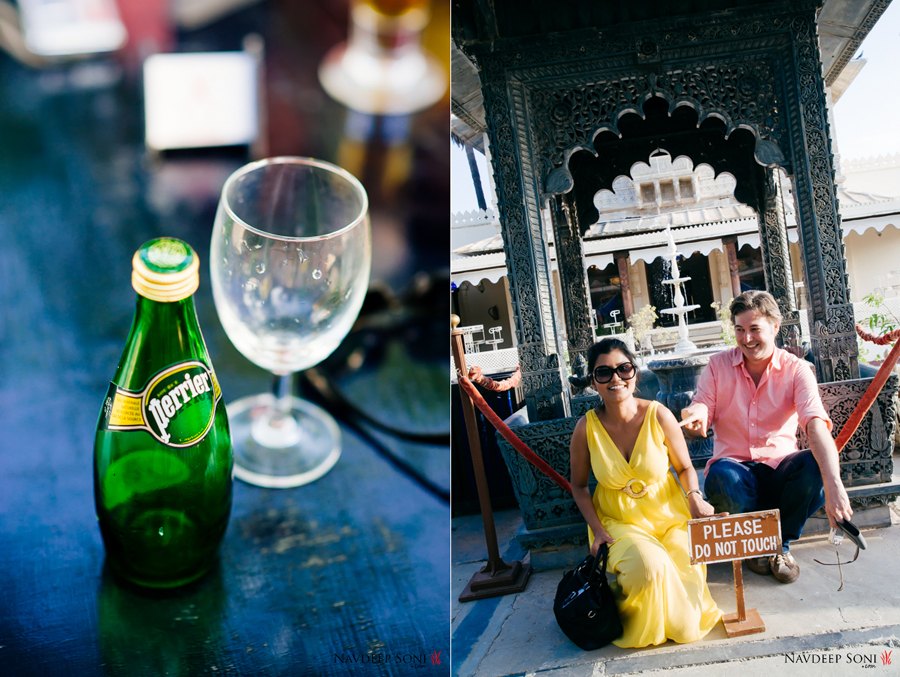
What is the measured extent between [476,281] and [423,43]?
470cm

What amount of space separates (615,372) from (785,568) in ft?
2.98

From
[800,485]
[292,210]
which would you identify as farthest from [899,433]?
[292,210]

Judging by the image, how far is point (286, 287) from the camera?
158 centimetres

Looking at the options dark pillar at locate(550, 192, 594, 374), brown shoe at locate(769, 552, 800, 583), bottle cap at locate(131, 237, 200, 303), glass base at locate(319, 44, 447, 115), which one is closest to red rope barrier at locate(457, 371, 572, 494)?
brown shoe at locate(769, 552, 800, 583)

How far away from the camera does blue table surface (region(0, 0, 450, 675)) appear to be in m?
1.58

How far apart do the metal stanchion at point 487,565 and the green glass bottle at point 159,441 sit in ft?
4.53

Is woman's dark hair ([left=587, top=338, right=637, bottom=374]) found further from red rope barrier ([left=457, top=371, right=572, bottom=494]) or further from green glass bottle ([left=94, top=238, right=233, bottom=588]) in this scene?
green glass bottle ([left=94, top=238, right=233, bottom=588])

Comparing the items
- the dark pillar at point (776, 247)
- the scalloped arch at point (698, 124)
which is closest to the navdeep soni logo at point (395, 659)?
the scalloped arch at point (698, 124)

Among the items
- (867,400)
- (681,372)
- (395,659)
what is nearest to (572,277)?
(681,372)

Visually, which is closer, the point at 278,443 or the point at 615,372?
the point at 278,443

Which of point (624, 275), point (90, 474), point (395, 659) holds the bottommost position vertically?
point (395, 659)

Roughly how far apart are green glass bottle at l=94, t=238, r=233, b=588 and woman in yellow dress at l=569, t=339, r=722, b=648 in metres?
1.28

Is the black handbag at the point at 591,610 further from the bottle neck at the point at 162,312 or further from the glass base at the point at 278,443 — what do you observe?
the bottle neck at the point at 162,312

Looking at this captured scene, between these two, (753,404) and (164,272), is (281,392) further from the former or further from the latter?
(753,404)
